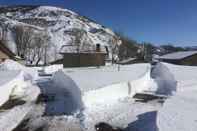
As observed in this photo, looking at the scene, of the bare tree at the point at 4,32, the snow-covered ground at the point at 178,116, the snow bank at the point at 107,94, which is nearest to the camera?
the snow-covered ground at the point at 178,116

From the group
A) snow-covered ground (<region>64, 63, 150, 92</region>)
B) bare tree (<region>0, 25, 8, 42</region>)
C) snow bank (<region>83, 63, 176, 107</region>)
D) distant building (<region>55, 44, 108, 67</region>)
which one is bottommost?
snow bank (<region>83, 63, 176, 107</region>)

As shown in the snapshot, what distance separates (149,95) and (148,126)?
6.29 metres

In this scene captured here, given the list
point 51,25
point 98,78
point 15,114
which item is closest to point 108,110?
point 15,114

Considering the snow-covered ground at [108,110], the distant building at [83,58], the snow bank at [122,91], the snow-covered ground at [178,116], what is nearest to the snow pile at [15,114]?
the snow-covered ground at [108,110]

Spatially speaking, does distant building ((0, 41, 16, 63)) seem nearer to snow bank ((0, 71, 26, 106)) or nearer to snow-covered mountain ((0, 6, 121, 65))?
snow bank ((0, 71, 26, 106))

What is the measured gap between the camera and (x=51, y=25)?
4365 inches

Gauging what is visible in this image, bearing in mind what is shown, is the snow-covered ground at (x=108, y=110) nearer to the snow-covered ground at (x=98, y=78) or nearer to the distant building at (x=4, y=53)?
the snow-covered ground at (x=98, y=78)

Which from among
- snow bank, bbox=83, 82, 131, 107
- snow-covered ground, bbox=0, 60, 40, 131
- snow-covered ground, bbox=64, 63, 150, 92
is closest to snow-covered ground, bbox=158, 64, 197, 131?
snow bank, bbox=83, 82, 131, 107

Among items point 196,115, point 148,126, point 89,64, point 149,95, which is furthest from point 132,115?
point 89,64

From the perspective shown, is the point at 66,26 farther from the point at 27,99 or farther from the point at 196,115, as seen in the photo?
the point at 196,115

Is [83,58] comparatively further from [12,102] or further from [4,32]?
[4,32]

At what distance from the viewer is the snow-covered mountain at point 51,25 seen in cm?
8756

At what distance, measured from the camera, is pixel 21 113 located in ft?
35.4

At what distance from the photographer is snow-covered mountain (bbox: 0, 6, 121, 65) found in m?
87.6
